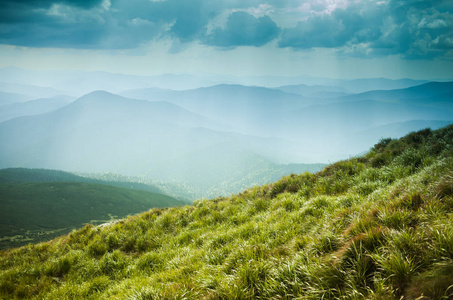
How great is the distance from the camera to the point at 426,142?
1080 cm

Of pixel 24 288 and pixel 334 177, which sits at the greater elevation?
pixel 334 177

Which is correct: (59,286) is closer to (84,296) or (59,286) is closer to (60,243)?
(84,296)

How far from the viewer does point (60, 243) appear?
10.6m

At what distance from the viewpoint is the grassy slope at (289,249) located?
304 centimetres

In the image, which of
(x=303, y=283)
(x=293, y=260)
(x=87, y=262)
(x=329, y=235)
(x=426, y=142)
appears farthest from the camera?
(x=426, y=142)

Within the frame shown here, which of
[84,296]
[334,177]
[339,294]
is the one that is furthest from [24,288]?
[334,177]

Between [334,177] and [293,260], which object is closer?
[293,260]

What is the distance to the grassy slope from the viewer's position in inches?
120

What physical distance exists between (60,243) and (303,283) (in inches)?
479

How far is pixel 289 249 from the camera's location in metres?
4.56

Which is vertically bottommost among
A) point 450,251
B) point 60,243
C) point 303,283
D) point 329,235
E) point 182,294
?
point 60,243

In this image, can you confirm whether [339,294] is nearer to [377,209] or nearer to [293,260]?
[293,260]

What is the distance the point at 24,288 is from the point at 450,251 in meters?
10.6

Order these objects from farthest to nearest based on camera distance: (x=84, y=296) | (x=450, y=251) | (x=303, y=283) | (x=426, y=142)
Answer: (x=426, y=142), (x=84, y=296), (x=303, y=283), (x=450, y=251)
